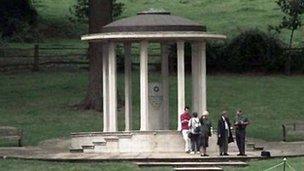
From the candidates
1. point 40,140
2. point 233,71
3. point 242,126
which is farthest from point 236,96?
point 242,126

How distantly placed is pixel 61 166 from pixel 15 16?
1477 inches

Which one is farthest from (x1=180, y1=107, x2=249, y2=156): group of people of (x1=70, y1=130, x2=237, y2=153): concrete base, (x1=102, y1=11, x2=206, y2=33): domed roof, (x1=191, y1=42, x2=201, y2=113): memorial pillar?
(x1=102, y1=11, x2=206, y2=33): domed roof

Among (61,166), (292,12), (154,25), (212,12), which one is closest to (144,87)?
(154,25)

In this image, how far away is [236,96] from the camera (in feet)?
164

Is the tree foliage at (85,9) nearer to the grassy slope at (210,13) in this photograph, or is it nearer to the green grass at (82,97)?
the grassy slope at (210,13)

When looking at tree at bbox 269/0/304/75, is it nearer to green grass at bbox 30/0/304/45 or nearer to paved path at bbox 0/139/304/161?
green grass at bbox 30/0/304/45

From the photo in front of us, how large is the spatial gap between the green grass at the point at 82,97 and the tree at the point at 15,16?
25.7ft

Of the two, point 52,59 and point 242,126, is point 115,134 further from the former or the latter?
point 52,59

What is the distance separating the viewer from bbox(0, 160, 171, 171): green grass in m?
28.6

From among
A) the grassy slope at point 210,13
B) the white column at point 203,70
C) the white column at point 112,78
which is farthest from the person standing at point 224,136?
the grassy slope at point 210,13

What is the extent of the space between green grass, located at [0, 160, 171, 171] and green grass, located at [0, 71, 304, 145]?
6828mm

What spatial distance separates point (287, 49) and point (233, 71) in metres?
3.46

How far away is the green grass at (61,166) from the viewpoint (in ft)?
93.7

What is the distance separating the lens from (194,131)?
31.5 m
